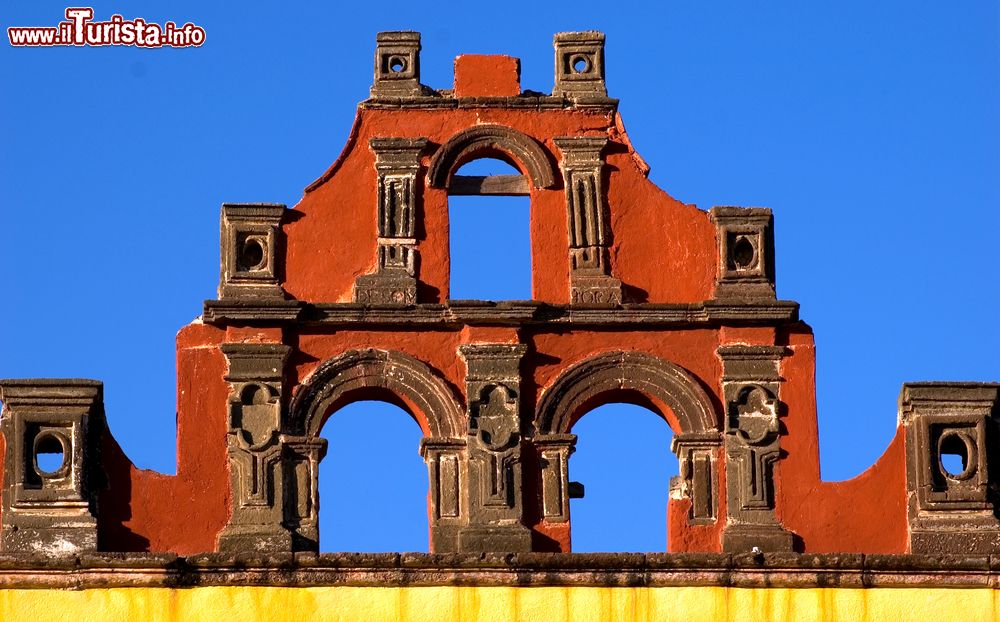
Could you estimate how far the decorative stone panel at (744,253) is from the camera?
26.3 meters

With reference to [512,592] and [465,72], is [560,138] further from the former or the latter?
[512,592]

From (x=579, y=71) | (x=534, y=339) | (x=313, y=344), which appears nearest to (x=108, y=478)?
(x=313, y=344)

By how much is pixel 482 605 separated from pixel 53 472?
12.5 feet

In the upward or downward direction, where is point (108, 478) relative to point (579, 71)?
downward

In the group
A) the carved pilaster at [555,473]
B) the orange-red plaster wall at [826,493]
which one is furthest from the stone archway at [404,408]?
the orange-red plaster wall at [826,493]

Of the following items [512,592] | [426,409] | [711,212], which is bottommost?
[512,592]

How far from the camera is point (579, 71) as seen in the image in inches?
1072

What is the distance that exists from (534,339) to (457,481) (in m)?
1.49

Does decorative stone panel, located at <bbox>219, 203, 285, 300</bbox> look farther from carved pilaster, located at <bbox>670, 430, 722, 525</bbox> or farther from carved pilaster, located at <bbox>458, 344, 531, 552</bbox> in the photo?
carved pilaster, located at <bbox>670, 430, 722, 525</bbox>

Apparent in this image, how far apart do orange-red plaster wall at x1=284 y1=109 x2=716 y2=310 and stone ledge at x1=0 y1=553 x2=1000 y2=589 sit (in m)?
2.51

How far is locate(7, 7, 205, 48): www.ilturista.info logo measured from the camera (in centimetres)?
2984

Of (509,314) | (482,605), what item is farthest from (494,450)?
(482,605)

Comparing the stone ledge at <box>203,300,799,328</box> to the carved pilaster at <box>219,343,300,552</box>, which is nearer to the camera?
the carved pilaster at <box>219,343,300,552</box>

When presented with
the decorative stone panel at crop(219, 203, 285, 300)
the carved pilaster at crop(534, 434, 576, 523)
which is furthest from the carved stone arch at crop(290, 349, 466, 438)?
the decorative stone panel at crop(219, 203, 285, 300)
